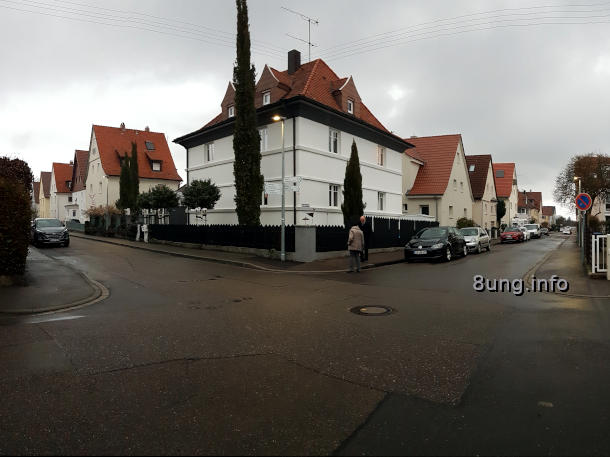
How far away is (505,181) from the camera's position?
62.4m

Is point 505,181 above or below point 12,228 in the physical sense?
above

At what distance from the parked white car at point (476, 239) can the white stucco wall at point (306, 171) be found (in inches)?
229

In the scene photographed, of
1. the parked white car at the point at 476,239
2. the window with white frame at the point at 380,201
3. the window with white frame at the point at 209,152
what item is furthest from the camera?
the window with white frame at the point at 380,201

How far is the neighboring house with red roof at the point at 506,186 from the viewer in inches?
2350

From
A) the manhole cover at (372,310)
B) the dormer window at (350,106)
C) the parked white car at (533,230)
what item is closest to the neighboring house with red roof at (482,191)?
the parked white car at (533,230)

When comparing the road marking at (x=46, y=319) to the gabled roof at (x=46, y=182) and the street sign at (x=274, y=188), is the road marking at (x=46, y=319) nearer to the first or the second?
the street sign at (x=274, y=188)

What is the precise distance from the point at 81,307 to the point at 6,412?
479cm

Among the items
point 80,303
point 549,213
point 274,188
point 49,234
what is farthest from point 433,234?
point 549,213

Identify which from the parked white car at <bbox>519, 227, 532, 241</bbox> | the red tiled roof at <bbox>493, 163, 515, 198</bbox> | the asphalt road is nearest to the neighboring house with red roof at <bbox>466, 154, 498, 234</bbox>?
the parked white car at <bbox>519, 227, 532, 241</bbox>

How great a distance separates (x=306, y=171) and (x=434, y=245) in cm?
795

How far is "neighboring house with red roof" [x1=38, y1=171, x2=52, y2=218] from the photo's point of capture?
251 ft

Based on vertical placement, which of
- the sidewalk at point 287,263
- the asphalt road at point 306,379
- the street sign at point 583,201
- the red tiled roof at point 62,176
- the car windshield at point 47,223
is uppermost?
the red tiled roof at point 62,176

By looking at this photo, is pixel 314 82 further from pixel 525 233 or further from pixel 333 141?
pixel 525 233

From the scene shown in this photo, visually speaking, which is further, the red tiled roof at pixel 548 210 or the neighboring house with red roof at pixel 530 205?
the red tiled roof at pixel 548 210
